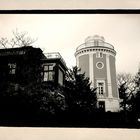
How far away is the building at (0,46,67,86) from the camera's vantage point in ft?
7.55

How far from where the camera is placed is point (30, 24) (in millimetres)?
2490

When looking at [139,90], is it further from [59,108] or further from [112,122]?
[59,108]

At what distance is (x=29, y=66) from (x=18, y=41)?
A: 0.30m

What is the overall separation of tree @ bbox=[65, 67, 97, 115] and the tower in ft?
0.19

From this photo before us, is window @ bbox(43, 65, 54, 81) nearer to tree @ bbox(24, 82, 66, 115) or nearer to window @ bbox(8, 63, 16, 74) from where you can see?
tree @ bbox(24, 82, 66, 115)

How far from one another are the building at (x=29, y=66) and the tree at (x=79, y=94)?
10 cm

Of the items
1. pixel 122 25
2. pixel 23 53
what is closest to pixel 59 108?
pixel 23 53

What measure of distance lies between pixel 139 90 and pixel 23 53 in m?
1.24

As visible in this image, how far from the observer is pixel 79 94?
222 centimetres

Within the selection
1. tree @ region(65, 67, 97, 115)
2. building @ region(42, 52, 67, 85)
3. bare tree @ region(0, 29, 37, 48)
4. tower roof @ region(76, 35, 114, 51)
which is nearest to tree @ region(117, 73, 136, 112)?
tree @ region(65, 67, 97, 115)

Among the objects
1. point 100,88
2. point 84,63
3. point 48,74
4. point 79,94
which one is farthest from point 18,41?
point 100,88

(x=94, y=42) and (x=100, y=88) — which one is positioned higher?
(x=94, y=42)

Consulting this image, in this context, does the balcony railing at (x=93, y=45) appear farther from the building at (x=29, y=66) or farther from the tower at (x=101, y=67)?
the building at (x=29, y=66)

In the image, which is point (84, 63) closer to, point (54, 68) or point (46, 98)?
point (54, 68)
